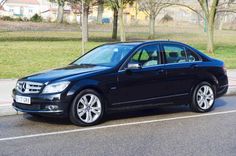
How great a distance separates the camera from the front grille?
352 inches

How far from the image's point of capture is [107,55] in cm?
1013

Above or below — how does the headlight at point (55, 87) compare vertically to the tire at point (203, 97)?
above

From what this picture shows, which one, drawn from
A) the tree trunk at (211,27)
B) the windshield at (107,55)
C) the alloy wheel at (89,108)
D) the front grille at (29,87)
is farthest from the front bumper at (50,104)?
the tree trunk at (211,27)

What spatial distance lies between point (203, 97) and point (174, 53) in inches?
42.4

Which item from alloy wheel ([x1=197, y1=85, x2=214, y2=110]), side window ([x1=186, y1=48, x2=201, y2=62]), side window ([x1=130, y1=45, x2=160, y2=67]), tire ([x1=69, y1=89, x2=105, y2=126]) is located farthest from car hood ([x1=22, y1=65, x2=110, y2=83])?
alloy wheel ([x1=197, y1=85, x2=214, y2=110])

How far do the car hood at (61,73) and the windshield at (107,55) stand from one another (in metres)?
0.31

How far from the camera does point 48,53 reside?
24.1m

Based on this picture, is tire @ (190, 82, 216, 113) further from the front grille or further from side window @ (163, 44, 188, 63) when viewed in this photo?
the front grille

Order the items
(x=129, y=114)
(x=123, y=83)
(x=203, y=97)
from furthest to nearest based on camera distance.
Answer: (x=203, y=97), (x=129, y=114), (x=123, y=83)

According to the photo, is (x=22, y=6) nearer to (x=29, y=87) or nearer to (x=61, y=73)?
(x=61, y=73)

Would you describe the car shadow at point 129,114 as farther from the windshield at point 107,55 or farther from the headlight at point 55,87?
the windshield at point 107,55

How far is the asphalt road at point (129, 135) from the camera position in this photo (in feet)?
23.8

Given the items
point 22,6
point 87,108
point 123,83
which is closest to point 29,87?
point 87,108

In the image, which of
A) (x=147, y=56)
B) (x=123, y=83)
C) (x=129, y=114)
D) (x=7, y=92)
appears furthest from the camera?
(x=7, y=92)
